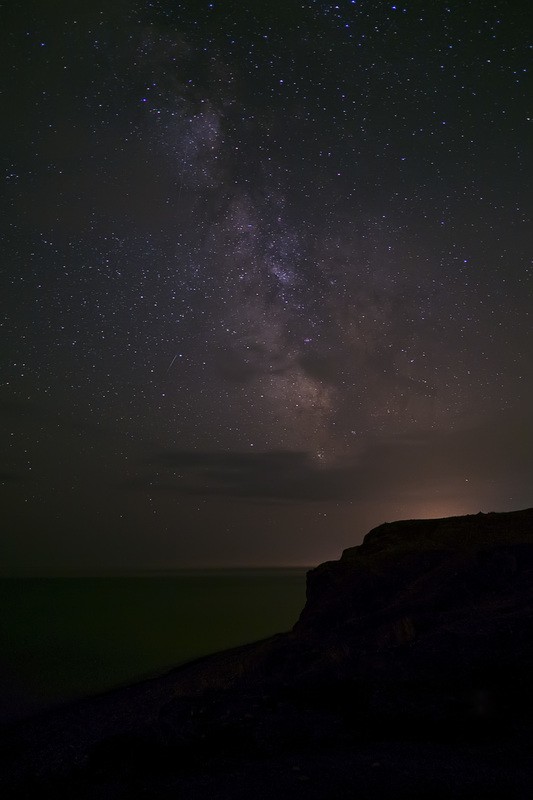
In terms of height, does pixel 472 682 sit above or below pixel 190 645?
above

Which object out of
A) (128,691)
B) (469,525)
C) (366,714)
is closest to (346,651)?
(366,714)

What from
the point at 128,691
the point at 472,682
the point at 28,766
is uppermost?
the point at 472,682

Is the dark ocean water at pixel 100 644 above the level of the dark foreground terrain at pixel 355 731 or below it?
below

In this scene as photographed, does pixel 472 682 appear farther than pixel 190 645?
No

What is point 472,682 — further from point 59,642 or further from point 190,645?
point 59,642

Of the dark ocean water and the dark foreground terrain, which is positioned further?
the dark ocean water

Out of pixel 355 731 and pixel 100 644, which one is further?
pixel 100 644

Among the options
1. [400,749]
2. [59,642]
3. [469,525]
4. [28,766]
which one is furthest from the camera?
[59,642]

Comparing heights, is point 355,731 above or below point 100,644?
above

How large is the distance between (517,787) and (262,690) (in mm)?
5524

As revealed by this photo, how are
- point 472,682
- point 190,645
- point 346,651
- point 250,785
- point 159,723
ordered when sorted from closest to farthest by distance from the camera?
point 250,785
point 472,682
point 159,723
point 346,651
point 190,645

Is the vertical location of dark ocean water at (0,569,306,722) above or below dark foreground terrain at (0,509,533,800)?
below

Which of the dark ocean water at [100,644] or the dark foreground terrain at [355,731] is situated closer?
the dark foreground terrain at [355,731]

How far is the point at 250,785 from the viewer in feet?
20.4
